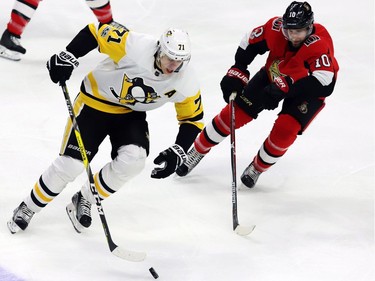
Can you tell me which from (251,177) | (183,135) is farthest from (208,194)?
(183,135)

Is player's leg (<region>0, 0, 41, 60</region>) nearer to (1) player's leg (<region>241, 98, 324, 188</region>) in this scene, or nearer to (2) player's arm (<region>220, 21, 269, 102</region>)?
(2) player's arm (<region>220, 21, 269, 102</region>)

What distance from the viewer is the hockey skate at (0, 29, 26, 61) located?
21.6ft

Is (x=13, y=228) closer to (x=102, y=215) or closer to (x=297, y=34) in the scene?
(x=102, y=215)

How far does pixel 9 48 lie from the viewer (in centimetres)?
660

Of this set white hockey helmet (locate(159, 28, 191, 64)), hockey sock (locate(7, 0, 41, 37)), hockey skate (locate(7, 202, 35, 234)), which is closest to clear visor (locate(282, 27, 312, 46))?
white hockey helmet (locate(159, 28, 191, 64))

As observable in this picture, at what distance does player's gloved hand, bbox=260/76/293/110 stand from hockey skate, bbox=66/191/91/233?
3.81 ft

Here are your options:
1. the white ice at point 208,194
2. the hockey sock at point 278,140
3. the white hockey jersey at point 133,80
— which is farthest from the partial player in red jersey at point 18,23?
the white hockey jersey at point 133,80

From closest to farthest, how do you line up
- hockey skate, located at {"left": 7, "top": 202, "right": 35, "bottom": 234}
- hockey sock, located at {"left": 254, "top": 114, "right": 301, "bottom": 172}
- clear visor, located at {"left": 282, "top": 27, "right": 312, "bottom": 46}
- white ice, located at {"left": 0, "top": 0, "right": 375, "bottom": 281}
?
white ice, located at {"left": 0, "top": 0, "right": 375, "bottom": 281} → hockey skate, located at {"left": 7, "top": 202, "right": 35, "bottom": 234} → clear visor, located at {"left": 282, "top": 27, "right": 312, "bottom": 46} → hockey sock, located at {"left": 254, "top": 114, "right": 301, "bottom": 172}

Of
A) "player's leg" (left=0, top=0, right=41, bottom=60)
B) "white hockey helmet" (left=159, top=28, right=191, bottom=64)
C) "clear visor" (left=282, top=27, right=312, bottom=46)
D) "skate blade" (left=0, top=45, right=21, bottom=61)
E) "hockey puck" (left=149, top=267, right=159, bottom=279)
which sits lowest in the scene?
"skate blade" (left=0, top=45, right=21, bottom=61)

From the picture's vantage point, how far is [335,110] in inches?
243

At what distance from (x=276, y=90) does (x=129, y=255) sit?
1.29m

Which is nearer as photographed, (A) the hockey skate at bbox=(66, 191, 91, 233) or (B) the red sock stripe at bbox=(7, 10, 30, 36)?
(A) the hockey skate at bbox=(66, 191, 91, 233)

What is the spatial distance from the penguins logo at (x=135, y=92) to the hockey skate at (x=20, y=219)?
2.31 feet

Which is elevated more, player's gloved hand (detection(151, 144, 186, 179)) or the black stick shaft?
player's gloved hand (detection(151, 144, 186, 179))
